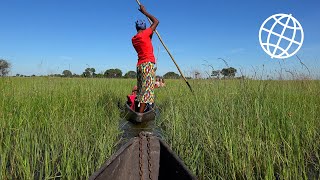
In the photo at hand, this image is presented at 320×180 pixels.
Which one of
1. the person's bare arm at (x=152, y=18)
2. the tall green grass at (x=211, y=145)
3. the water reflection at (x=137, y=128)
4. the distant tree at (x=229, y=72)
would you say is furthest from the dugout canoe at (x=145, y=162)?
the person's bare arm at (x=152, y=18)

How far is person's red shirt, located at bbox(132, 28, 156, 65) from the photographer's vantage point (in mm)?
6217

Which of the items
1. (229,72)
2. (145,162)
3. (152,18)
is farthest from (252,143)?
(152,18)

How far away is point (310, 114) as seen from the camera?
414cm

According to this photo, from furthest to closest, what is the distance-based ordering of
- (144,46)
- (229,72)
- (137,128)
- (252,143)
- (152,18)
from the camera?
(152,18) < (144,46) < (137,128) < (229,72) < (252,143)

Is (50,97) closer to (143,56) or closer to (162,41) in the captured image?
(143,56)

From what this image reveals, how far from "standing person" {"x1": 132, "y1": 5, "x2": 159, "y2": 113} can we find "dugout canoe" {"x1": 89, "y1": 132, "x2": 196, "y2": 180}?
390 centimetres

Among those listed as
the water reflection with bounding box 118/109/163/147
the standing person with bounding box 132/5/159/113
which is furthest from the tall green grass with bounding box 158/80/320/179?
the standing person with bounding box 132/5/159/113

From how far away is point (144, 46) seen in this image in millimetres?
6281

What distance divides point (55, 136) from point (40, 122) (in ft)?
2.81

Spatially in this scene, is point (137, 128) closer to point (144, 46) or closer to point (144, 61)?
point (144, 61)

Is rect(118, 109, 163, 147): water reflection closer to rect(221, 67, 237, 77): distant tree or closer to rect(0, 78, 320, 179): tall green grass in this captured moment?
rect(0, 78, 320, 179): tall green grass

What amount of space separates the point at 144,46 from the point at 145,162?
13.1 ft

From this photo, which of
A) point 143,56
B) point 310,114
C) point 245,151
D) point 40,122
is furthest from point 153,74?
point 245,151

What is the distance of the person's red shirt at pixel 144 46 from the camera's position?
6.22 m
